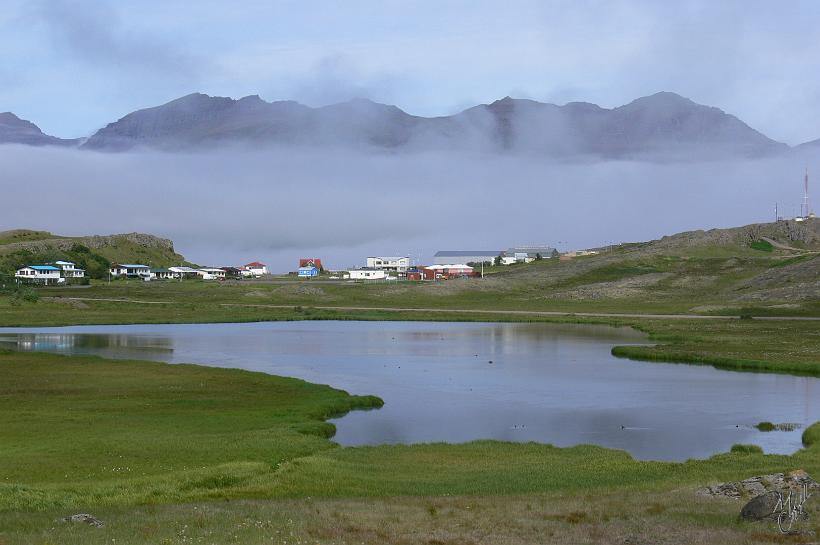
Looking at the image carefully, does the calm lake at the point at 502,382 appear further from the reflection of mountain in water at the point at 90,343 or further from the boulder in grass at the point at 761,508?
the boulder in grass at the point at 761,508

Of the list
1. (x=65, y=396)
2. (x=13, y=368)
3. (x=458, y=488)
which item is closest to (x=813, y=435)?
(x=458, y=488)

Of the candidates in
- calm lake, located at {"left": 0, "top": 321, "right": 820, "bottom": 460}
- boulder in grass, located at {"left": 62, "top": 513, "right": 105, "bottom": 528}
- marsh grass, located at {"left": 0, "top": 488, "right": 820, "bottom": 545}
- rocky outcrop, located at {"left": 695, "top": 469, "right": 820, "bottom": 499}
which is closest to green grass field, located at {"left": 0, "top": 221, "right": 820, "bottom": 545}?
marsh grass, located at {"left": 0, "top": 488, "right": 820, "bottom": 545}

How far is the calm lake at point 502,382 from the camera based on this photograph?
48250 millimetres

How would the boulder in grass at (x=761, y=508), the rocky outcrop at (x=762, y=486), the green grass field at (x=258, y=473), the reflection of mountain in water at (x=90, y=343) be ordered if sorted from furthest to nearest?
the reflection of mountain in water at (x=90, y=343) → the rocky outcrop at (x=762, y=486) → the green grass field at (x=258, y=473) → the boulder in grass at (x=761, y=508)

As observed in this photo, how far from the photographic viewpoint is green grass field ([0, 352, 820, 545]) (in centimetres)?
2303

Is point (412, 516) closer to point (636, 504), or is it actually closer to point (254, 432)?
point (636, 504)

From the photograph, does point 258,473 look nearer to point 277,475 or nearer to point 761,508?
point 277,475

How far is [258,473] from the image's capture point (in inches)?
1302

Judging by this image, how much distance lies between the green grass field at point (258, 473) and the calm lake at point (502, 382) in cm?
479

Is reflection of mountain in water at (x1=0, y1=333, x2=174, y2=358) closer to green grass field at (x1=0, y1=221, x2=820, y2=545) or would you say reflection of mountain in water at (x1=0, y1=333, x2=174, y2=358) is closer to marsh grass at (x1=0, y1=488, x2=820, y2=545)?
green grass field at (x1=0, y1=221, x2=820, y2=545)

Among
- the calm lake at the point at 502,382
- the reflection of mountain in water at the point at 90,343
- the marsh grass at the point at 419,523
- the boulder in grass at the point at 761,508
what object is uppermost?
the boulder in grass at the point at 761,508

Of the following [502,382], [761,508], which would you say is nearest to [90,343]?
[502,382]

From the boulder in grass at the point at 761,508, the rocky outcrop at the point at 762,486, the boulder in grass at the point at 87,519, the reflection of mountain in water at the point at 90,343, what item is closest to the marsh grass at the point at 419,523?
the boulder in grass at the point at 87,519

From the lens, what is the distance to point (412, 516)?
2434 centimetres
